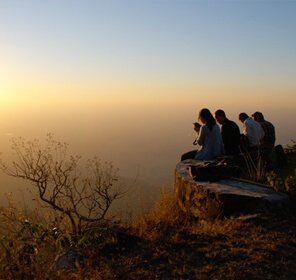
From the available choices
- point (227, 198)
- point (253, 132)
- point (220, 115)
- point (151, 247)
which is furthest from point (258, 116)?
point (151, 247)

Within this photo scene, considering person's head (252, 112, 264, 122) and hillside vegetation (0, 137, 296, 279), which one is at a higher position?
person's head (252, 112, 264, 122)

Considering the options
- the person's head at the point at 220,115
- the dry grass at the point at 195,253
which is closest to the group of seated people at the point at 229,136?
the person's head at the point at 220,115

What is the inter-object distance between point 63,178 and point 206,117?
10.2ft

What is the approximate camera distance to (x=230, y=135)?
9453mm

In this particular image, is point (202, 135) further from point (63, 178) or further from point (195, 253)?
point (195, 253)

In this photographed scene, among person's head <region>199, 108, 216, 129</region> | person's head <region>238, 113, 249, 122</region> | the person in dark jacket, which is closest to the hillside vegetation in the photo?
person's head <region>199, 108, 216, 129</region>

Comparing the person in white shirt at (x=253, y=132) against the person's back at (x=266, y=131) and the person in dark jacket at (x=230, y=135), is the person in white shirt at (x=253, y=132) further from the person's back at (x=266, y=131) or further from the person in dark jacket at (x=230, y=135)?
the person in dark jacket at (x=230, y=135)

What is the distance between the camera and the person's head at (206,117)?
27.4 ft

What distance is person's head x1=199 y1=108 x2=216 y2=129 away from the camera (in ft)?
27.4

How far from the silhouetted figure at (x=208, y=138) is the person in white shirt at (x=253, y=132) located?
4.00 ft

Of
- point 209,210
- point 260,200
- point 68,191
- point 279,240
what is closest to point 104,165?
point 68,191

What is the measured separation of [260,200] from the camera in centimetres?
581

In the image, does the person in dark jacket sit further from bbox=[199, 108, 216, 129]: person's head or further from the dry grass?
the dry grass

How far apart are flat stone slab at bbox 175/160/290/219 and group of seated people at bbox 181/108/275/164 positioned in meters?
1.71
